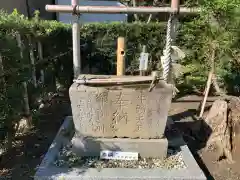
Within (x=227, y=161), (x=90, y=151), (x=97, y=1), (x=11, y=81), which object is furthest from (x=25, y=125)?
(x=97, y=1)

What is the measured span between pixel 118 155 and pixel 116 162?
0.09 metres

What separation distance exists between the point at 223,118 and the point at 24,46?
343 centimetres

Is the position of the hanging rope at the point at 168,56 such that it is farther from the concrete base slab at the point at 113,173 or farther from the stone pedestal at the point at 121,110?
the concrete base slab at the point at 113,173

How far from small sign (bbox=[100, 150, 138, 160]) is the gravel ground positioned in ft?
0.16

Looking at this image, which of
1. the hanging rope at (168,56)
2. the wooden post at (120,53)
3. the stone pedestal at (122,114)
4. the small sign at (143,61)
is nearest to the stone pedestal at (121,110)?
the stone pedestal at (122,114)

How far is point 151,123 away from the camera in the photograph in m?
3.88

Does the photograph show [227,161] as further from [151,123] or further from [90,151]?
[90,151]

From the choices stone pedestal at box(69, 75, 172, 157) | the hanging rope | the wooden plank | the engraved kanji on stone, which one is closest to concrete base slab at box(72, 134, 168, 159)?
stone pedestal at box(69, 75, 172, 157)

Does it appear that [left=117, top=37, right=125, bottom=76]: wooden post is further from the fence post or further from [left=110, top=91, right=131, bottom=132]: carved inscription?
the fence post

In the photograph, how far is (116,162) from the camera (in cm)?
383

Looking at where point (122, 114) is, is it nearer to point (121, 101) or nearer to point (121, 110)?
point (121, 110)

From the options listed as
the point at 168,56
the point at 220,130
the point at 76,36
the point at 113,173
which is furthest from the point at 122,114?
the point at 76,36

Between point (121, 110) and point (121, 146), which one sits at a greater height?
point (121, 110)

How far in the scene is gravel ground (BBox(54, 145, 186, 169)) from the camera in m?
3.75
